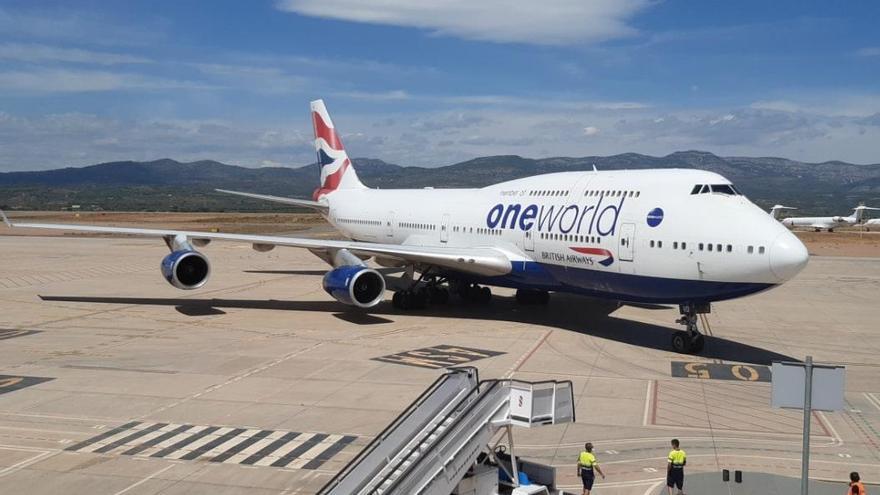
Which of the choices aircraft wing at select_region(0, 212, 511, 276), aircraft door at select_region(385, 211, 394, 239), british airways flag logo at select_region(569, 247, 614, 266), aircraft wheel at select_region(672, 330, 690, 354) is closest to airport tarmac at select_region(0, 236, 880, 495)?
aircraft wheel at select_region(672, 330, 690, 354)

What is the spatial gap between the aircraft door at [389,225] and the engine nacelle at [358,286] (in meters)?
8.74

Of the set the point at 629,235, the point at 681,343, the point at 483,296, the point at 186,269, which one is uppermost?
the point at 629,235

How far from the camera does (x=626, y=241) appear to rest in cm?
2269

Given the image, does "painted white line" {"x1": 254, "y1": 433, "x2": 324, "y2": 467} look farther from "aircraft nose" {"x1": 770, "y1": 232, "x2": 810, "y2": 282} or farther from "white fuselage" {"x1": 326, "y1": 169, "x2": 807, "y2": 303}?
"aircraft nose" {"x1": 770, "y1": 232, "x2": 810, "y2": 282}

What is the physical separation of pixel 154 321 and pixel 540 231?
550 inches

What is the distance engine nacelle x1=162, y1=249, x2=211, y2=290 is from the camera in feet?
94.5

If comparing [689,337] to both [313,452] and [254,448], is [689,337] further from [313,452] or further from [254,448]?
[254,448]

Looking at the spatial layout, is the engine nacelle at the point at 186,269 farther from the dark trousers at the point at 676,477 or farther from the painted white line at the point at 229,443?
the dark trousers at the point at 676,477

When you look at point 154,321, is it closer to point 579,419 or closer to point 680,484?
point 579,419

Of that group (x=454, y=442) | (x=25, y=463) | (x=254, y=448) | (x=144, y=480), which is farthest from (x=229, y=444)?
(x=454, y=442)

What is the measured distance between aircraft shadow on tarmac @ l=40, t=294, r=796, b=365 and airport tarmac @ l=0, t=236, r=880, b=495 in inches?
6.3

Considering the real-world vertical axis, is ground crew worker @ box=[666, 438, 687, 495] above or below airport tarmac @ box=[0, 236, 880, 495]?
above

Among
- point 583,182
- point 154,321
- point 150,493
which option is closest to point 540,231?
point 583,182

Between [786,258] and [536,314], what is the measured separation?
11730 millimetres
